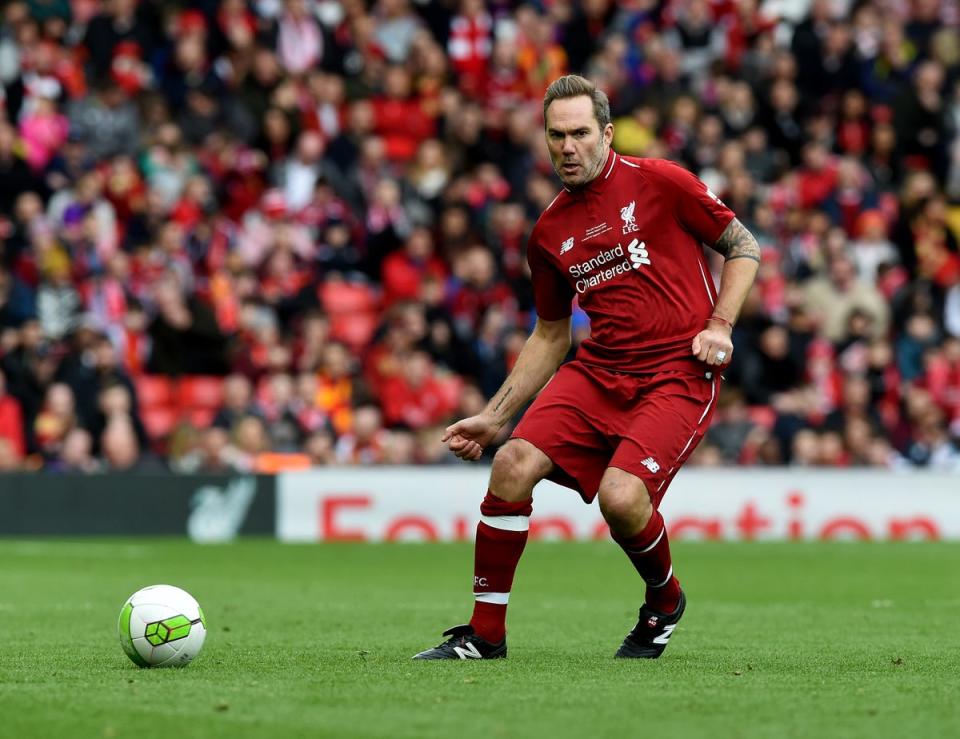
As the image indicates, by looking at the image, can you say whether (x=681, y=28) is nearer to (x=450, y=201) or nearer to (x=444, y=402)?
(x=450, y=201)

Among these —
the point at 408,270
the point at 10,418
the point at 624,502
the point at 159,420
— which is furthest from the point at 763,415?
the point at 624,502

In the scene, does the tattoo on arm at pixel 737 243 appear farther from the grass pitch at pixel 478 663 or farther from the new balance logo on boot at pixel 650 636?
the grass pitch at pixel 478 663

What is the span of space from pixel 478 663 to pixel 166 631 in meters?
1.30

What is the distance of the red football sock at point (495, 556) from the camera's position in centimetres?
764

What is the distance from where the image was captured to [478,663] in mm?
7379

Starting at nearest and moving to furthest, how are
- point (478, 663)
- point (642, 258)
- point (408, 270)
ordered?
point (478, 663) → point (642, 258) → point (408, 270)

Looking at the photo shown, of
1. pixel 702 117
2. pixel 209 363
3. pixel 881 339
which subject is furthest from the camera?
pixel 702 117

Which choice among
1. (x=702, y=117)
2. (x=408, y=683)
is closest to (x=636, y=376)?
(x=408, y=683)

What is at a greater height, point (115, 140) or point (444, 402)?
point (115, 140)

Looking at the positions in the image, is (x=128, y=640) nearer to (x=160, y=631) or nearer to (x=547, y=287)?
(x=160, y=631)

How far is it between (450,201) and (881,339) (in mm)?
5246

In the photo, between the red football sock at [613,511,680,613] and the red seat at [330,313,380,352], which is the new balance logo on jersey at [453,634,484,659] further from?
the red seat at [330,313,380,352]

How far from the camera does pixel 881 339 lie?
66.6 feet

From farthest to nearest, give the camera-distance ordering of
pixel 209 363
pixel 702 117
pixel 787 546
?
pixel 702 117 → pixel 209 363 → pixel 787 546
